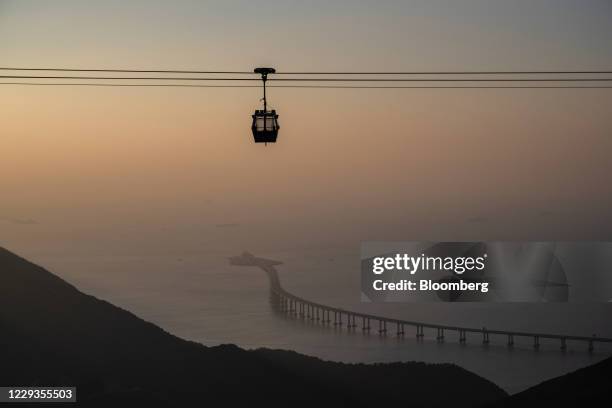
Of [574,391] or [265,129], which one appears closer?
[265,129]

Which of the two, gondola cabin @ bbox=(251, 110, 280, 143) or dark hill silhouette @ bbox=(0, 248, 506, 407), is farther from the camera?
dark hill silhouette @ bbox=(0, 248, 506, 407)

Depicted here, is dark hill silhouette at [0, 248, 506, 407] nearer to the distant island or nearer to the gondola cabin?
the distant island

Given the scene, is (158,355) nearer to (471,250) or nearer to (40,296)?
(40,296)

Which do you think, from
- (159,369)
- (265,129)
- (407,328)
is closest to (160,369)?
(159,369)

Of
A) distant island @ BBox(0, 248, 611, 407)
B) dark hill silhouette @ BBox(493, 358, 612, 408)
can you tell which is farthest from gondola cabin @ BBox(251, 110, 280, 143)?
distant island @ BBox(0, 248, 611, 407)

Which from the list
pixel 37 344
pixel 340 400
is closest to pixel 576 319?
Result: pixel 340 400

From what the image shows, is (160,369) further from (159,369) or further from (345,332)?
(345,332)
